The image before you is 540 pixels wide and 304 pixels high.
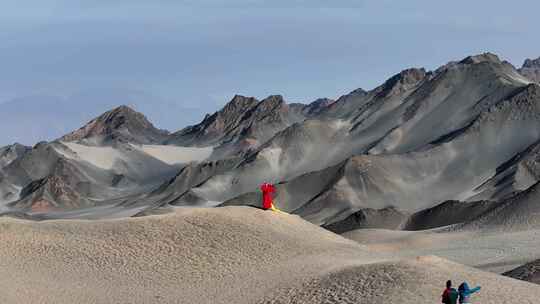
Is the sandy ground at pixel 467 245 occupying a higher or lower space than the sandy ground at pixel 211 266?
higher

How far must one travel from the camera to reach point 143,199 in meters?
169

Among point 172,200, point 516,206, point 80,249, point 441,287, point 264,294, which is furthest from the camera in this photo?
point 172,200

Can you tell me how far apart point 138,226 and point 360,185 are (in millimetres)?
82940

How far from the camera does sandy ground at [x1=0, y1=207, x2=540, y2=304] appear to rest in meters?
34.7

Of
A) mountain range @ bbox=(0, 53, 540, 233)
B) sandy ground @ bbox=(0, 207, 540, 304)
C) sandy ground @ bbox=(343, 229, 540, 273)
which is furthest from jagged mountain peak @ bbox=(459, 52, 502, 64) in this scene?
sandy ground @ bbox=(0, 207, 540, 304)

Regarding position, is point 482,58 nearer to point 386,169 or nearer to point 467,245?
point 386,169

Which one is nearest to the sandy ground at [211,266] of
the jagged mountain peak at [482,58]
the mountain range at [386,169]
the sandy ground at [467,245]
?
the sandy ground at [467,245]

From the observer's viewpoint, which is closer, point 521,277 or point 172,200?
point 521,277

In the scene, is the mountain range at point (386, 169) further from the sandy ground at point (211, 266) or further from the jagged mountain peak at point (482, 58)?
the sandy ground at point (211, 266)

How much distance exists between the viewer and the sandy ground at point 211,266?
34656 millimetres

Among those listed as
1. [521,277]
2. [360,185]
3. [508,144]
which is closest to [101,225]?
[521,277]

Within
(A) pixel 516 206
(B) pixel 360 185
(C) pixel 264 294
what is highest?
(B) pixel 360 185

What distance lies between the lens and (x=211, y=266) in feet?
141

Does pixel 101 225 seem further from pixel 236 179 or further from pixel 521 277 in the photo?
pixel 236 179
